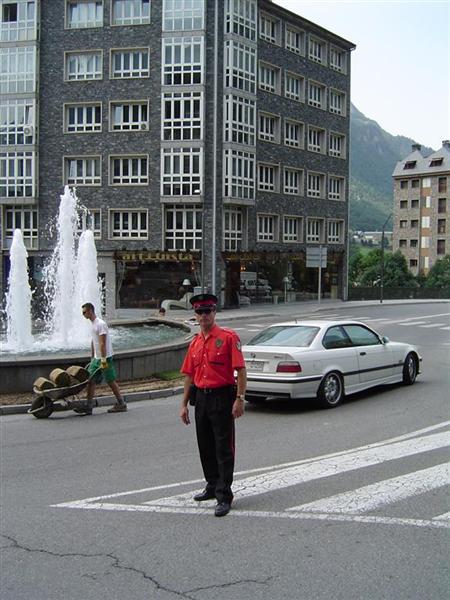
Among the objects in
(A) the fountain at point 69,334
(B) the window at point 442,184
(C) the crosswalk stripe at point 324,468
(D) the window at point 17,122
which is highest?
(B) the window at point 442,184

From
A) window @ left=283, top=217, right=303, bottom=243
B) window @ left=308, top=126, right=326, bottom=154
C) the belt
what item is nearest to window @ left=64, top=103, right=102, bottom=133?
window @ left=283, top=217, right=303, bottom=243

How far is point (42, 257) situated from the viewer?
4622 centimetres

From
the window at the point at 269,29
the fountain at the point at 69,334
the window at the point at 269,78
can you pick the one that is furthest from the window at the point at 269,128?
the fountain at the point at 69,334

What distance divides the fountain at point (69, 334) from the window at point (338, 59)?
123 feet

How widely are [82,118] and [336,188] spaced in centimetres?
2062

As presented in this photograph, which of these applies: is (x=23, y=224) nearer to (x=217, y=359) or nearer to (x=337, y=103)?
(x=337, y=103)

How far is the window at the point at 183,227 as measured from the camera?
44.5 meters

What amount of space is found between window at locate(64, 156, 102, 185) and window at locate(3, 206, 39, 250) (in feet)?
10.5

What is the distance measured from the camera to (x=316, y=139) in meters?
54.0

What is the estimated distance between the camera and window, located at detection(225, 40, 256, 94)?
4428cm

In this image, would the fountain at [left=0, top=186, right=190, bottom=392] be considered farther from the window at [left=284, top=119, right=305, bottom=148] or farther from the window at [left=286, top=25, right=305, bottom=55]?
the window at [left=286, top=25, right=305, bottom=55]

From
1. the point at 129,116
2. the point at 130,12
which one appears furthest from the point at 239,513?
the point at 130,12

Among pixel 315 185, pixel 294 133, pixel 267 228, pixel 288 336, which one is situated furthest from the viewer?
pixel 315 185

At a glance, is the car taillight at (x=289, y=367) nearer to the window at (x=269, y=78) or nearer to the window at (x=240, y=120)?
the window at (x=240, y=120)
